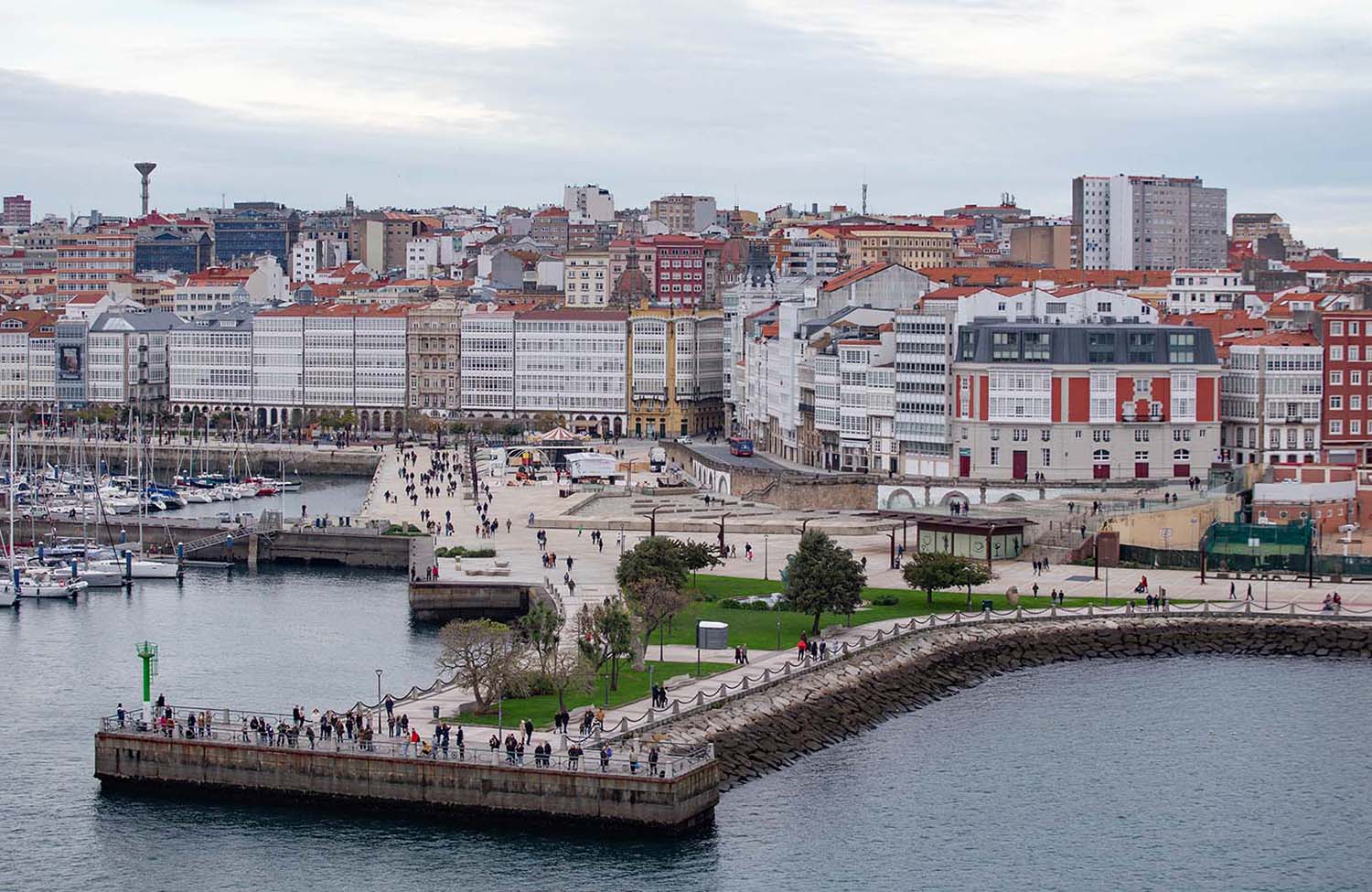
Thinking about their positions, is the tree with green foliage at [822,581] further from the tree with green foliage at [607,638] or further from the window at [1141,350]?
the window at [1141,350]

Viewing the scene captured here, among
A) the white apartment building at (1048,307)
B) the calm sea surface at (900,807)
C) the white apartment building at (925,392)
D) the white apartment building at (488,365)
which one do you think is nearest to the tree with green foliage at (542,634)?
the calm sea surface at (900,807)

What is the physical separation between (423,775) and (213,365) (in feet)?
325

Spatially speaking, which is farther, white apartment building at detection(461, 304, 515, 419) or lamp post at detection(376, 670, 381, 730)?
white apartment building at detection(461, 304, 515, 419)

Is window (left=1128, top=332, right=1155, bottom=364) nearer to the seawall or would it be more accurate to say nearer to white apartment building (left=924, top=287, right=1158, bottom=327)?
white apartment building (left=924, top=287, right=1158, bottom=327)

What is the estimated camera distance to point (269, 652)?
58.3m

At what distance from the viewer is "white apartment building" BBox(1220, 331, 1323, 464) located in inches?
3295

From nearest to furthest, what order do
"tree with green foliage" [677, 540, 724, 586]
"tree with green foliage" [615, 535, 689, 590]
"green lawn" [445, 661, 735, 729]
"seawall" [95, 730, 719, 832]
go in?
"seawall" [95, 730, 719, 832], "green lawn" [445, 661, 735, 729], "tree with green foliage" [615, 535, 689, 590], "tree with green foliage" [677, 540, 724, 586]

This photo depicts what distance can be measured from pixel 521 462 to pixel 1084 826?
2417 inches

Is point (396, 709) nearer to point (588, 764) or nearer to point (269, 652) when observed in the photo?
point (588, 764)

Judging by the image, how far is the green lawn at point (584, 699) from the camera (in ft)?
146

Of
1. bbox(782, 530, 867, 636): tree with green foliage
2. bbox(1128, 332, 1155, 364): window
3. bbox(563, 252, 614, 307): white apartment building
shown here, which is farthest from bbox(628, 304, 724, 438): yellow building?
bbox(782, 530, 867, 636): tree with green foliage

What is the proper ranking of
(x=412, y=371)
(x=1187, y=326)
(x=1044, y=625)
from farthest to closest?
(x=412, y=371), (x=1187, y=326), (x=1044, y=625)

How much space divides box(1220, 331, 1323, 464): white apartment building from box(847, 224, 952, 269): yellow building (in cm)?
6407

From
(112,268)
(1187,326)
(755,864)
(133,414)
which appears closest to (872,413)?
(1187,326)
